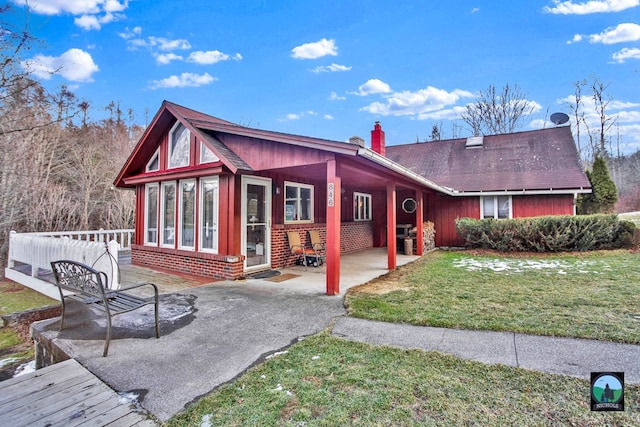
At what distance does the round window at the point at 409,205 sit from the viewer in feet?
43.8

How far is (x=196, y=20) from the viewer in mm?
12227

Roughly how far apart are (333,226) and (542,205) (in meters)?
10.4

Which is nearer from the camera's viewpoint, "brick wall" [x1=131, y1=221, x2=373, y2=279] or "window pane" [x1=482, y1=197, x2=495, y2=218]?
"brick wall" [x1=131, y1=221, x2=373, y2=279]

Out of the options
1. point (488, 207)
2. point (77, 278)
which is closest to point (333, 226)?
point (77, 278)

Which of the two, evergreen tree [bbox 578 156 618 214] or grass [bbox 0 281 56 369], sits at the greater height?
evergreen tree [bbox 578 156 618 214]

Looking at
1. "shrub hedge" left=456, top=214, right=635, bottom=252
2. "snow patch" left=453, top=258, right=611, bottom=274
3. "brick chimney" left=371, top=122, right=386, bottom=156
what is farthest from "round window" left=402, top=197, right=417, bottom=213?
"snow patch" left=453, top=258, right=611, bottom=274

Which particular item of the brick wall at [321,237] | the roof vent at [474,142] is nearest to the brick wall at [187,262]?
the brick wall at [321,237]

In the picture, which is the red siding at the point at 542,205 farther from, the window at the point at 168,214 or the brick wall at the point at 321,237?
the window at the point at 168,214

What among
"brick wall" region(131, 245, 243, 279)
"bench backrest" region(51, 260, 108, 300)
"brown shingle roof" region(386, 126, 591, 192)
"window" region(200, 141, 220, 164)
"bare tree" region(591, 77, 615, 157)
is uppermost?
"bare tree" region(591, 77, 615, 157)

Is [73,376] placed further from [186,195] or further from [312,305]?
[186,195]

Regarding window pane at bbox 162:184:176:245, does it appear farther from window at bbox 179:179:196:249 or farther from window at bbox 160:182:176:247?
window at bbox 179:179:196:249

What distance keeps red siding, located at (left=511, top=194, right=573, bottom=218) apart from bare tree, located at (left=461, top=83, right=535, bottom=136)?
15292 mm

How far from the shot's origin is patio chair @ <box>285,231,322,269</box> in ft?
26.7

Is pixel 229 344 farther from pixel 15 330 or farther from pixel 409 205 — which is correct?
pixel 409 205
